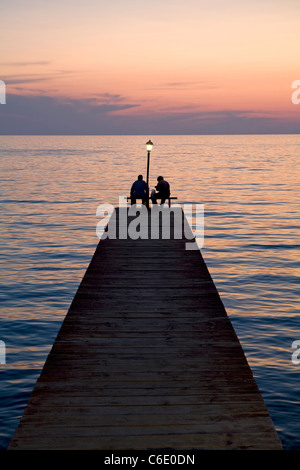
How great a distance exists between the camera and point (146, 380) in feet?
28.5

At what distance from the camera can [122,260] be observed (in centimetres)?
1580

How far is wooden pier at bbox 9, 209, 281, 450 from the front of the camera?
7.20 meters

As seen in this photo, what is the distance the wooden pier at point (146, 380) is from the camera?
7195 mm

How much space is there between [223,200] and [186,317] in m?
40.9

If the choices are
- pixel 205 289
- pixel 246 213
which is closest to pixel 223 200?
pixel 246 213
